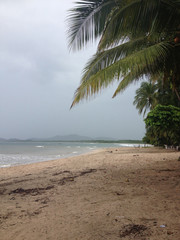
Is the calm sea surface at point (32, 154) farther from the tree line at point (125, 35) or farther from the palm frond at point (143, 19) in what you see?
the palm frond at point (143, 19)

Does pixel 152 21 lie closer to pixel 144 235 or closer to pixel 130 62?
pixel 130 62

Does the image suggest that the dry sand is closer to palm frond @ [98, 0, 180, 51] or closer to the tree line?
the tree line

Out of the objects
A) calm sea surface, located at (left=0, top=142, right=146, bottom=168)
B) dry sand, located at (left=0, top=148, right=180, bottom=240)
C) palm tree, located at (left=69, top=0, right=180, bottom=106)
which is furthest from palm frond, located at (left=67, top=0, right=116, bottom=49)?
calm sea surface, located at (left=0, top=142, right=146, bottom=168)

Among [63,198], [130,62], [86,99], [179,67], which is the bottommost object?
[63,198]

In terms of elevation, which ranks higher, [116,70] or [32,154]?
[116,70]

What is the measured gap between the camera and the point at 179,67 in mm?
4664

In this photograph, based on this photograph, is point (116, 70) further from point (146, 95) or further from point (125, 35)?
point (146, 95)

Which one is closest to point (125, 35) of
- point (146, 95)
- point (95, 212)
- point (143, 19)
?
point (143, 19)

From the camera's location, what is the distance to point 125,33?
437cm

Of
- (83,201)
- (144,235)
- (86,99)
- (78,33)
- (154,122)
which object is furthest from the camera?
(154,122)

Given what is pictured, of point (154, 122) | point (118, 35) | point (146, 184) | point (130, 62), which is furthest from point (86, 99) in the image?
point (154, 122)

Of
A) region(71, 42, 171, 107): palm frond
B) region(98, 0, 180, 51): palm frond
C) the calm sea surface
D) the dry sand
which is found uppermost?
region(98, 0, 180, 51): palm frond

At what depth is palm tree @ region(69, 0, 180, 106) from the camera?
364cm

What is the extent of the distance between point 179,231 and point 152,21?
3905mm
